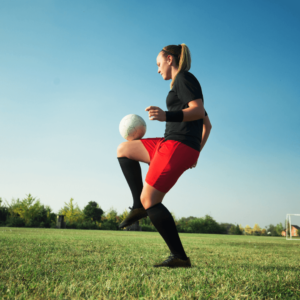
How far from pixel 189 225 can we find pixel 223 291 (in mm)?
51807

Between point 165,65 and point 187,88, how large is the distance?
0.65 metres

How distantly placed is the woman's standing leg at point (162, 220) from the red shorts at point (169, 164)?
0.32 feet

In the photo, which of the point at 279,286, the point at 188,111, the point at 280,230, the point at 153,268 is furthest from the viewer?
the point at 280,230

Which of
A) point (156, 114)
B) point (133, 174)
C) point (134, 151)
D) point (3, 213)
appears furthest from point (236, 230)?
point (156, 114)

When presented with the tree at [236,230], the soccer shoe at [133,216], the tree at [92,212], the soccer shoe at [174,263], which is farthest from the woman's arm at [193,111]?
the tree at [236,230]

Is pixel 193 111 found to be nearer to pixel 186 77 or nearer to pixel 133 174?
pixel 186 77

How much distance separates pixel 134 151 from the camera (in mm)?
3334

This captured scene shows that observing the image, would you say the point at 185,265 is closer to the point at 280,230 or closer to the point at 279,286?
the point at 279,286

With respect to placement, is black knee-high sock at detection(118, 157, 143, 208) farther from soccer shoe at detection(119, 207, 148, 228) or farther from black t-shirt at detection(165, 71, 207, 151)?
black t-shirt at detection(165, 71, 207, 151)

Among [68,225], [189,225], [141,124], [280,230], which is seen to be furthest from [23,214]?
[280,230]

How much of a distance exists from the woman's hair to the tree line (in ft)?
118

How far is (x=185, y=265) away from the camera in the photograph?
289 centimetres

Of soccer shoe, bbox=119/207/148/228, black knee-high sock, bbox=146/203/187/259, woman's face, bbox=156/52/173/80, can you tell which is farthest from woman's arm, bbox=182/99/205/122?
soccer shoe, bbox=119/207/148/228

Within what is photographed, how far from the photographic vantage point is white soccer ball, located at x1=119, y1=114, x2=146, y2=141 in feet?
11.7
